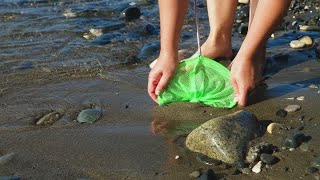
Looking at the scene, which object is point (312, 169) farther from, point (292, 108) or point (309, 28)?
point (309, 28)

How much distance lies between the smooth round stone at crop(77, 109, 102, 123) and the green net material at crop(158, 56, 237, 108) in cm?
37

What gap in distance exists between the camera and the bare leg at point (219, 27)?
3818mm

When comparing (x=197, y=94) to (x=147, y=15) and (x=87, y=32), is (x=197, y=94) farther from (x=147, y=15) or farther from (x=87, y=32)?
(x=147, y=15)

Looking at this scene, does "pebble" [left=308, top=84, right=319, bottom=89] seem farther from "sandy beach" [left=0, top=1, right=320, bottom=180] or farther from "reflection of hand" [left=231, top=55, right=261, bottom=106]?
"reflection of hand" [left=231, top=55, right=261, bottom=106]

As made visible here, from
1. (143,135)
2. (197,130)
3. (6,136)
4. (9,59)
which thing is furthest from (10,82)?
(197,130)

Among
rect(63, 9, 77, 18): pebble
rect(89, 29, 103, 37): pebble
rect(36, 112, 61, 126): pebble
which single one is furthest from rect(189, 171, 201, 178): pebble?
rect(63, 9, 77, 18): pebble

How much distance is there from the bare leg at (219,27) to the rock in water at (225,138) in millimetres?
1240

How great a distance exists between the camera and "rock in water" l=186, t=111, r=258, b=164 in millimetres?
2439

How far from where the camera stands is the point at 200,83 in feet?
10.2

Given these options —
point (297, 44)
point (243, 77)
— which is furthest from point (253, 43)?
point (297, 44)

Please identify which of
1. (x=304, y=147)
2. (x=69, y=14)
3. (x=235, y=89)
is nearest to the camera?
(x=304, y=147)

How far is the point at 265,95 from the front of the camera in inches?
127

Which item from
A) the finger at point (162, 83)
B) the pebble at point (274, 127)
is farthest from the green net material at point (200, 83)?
the pebble at point (274, 127)

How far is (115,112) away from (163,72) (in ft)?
1.22
